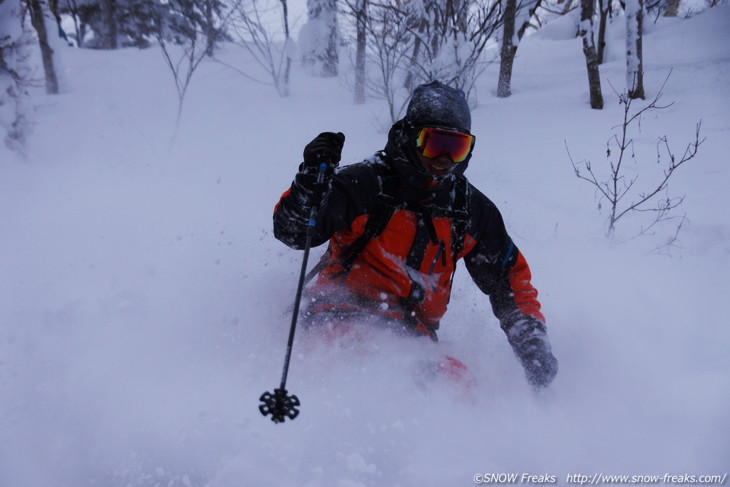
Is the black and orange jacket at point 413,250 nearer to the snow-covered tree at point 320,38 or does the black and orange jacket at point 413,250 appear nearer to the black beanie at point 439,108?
the black beanie at point 439,108

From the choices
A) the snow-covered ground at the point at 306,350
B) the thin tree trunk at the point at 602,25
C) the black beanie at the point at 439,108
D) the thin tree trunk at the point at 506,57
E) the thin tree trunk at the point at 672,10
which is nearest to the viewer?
the snow-covered ground at the point at 306,350

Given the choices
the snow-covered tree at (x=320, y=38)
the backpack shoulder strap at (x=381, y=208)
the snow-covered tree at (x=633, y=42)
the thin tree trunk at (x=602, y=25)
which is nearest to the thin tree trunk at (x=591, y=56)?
the snow-covered tree at (x=633, y=42)

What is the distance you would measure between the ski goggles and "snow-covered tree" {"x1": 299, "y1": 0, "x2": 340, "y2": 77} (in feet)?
51.2

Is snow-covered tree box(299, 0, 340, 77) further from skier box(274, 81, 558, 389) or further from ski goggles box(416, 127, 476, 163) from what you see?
ski goggles box(416, 127, 476, 163)

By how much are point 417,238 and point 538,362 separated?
1.04 m

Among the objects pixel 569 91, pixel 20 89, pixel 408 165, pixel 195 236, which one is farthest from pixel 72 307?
pixel 569 91

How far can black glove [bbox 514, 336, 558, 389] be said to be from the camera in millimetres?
2520

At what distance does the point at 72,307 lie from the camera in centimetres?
309

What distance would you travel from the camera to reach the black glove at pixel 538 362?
2.52 m

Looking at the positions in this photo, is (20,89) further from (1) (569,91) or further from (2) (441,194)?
(1) (569,91)

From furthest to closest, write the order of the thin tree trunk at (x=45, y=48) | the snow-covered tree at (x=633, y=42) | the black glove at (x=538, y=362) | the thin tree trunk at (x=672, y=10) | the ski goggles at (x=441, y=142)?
the thin tree trunk at (x=672, y=10) < the thin tree trunk at (x=45, y=48) < the snow-covered tree at (x=633, y=42) < the black glove at (x=538, y=362) < the ski goggles at (x=441, y=142)

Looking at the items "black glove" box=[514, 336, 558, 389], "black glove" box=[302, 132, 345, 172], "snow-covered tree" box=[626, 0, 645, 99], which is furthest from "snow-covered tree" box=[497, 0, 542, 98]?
"black glove" box=[302, 132, 345, 172]

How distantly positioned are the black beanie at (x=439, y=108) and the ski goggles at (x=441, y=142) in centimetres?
10

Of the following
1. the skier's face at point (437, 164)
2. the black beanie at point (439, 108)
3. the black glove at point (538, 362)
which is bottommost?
the black glove at point (538, 362)
